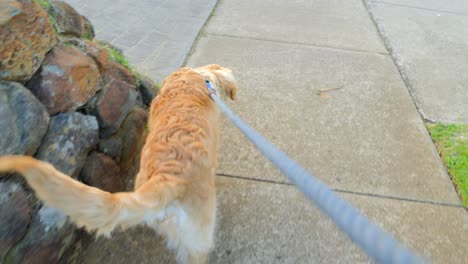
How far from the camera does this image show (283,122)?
165 inches

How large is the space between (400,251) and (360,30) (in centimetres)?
594

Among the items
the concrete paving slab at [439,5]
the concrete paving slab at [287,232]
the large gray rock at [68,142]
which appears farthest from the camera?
the concrete paving slab at [439,5]

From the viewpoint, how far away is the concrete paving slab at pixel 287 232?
2795 millimetres

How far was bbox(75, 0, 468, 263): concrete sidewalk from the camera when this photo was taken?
9.52 feet

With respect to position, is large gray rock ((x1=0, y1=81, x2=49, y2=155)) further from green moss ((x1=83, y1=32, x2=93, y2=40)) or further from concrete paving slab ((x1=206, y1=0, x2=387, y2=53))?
concrete paving slab ((x1=206, y1=0, x2=387, y2=53))

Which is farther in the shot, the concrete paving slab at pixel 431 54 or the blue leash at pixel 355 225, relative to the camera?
the concrete paving slab at pixel 431 54

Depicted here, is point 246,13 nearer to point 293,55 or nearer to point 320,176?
point 293,55

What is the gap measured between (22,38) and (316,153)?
8.78 feet

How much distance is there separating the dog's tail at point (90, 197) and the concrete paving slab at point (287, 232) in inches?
36.3

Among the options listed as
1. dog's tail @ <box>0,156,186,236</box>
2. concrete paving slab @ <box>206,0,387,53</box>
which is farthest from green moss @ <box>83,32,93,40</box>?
concrete paving slab @ <box>206,0,387,53</box>

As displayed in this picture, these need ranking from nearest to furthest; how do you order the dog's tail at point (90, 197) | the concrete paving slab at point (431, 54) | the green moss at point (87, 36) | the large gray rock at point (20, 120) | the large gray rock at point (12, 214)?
the dog's tail at point (90, 197) < the large gray rock at point (12, 214) < the large gray rock at point (20, 120) < the green moss at point (87, 36) < the concrete paving slab at point (431, 54)

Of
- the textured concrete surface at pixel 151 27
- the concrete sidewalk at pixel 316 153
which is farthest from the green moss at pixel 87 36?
the concrete sidewalk at pixel 316 153

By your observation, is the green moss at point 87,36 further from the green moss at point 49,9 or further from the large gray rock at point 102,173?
the large gray rock at point 102,173

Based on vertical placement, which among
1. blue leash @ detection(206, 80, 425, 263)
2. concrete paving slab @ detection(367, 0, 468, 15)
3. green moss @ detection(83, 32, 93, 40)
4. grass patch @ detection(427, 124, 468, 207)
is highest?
blue leash @ detection(206, 80, 425, 263)
